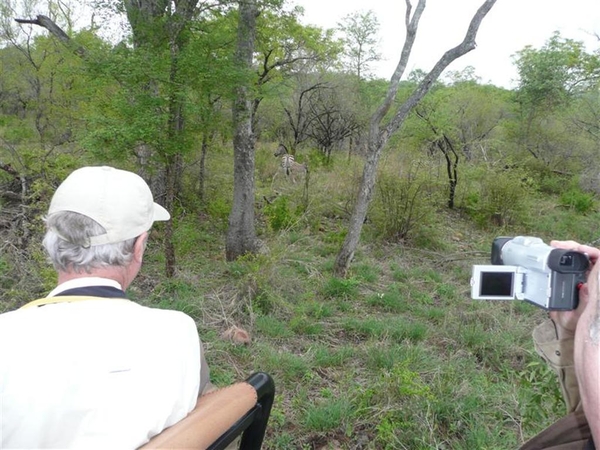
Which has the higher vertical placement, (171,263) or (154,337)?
(154,337)

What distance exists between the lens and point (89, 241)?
1.30 m

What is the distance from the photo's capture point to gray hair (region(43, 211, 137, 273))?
129 centimetres

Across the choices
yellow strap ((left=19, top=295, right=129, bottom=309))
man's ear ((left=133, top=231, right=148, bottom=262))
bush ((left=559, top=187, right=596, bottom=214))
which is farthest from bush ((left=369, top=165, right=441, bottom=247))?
yellow strap ((left=19, top=295, right=129, bottom=309))

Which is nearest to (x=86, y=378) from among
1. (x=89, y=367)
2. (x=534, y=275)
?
(x=89, y=367)

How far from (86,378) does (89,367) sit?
0.02 metres

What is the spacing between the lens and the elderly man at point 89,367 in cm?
92

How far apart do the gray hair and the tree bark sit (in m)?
4.33

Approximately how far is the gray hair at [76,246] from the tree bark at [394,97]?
4330mm

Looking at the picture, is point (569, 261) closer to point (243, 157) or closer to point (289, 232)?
point (243, 157)

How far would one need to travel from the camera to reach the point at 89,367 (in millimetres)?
966

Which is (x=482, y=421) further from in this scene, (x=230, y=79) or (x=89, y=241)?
(x=230, y=79)

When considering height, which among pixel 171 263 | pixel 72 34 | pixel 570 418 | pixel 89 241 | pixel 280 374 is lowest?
pixel 280 374

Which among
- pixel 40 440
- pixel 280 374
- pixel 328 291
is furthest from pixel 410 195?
pixel 40 440

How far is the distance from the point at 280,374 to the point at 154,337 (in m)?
2.38
